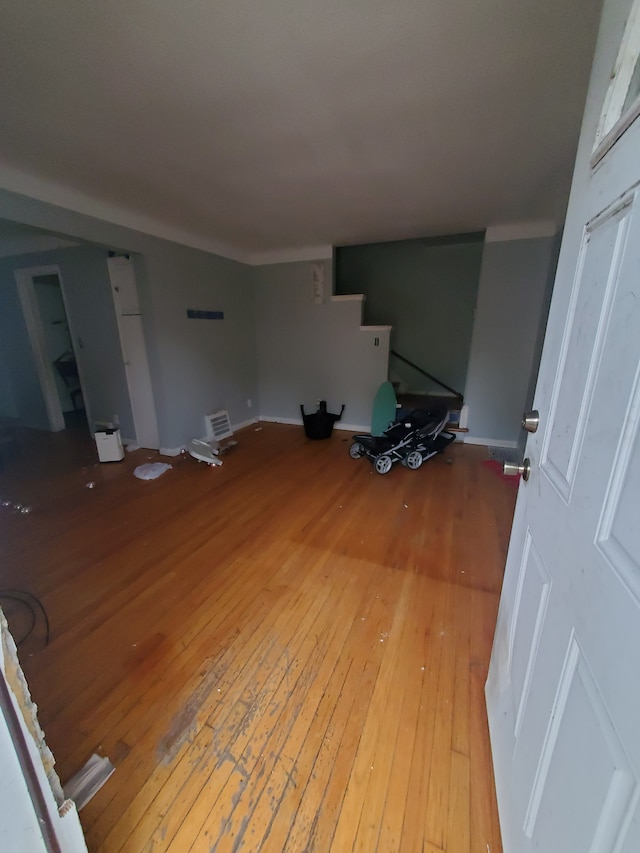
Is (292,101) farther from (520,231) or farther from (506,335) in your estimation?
(506,335)

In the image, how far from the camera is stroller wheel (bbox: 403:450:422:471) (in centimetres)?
331

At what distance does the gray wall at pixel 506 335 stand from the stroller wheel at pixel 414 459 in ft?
3.69

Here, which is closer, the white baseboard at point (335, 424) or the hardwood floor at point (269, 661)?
the hardwood floor at point (269, 661)

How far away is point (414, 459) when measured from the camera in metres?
3.32

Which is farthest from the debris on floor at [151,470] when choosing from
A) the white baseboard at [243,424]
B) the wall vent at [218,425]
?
the white baseboard at [243,424]

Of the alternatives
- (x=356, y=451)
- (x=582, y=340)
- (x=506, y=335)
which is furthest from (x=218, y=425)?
(x=582, y=340)

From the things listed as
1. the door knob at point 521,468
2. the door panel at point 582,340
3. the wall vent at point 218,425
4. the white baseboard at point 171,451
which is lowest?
the white baseboard at point 171,451

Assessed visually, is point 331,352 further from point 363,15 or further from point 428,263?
point 363,15

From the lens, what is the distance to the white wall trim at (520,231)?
3.25 meters

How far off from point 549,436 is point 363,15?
1.58 metres

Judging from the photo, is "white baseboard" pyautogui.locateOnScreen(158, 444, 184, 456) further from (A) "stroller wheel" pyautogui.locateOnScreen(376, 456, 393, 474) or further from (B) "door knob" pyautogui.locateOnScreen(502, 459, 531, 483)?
(B) "door knob" pyautogui.locateOnScreen(502, 459, 531, 483)

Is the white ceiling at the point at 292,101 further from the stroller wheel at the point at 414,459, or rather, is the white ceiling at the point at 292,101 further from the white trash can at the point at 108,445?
the stroller wheel at the point at 414,459

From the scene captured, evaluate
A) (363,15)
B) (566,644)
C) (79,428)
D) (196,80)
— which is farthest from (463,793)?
(79,428)

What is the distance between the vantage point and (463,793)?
995 mm
